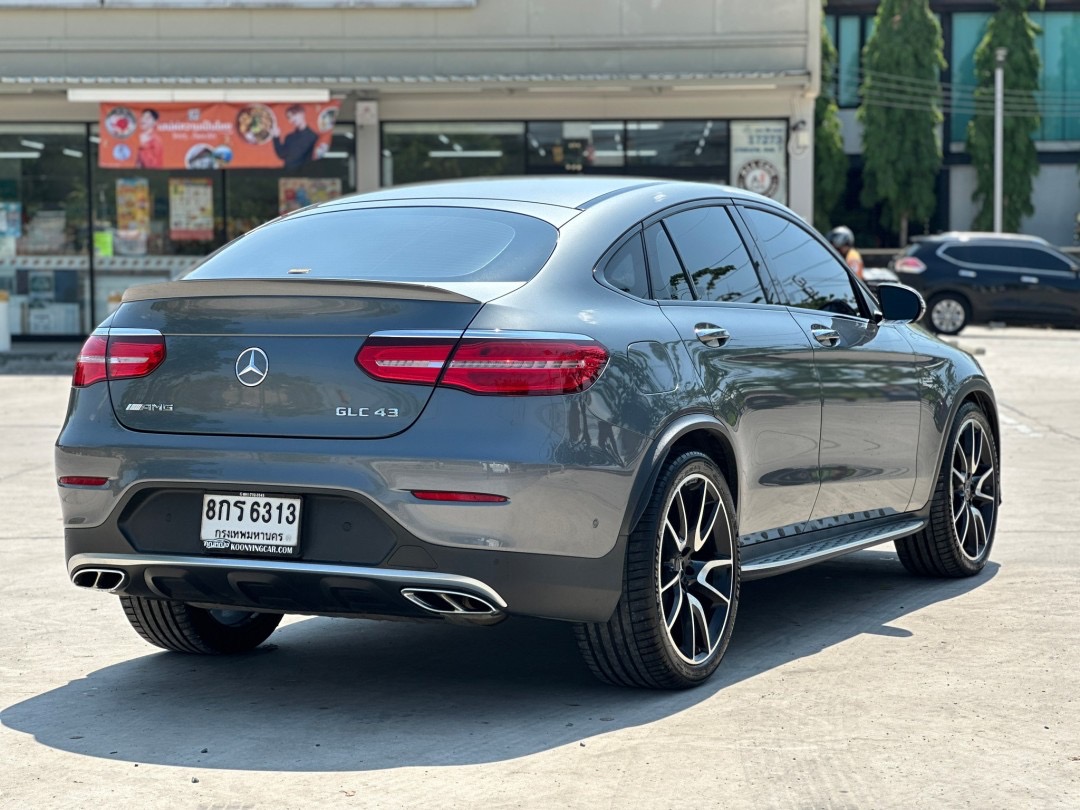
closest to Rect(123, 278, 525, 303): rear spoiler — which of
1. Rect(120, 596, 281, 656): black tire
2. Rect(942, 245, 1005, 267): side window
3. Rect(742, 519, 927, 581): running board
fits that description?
Rect(120, 596, 281, 656): black tire

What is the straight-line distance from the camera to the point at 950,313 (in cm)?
2805

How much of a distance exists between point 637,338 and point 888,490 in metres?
2.01

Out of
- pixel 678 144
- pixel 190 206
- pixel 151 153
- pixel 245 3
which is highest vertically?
pixel 245 3

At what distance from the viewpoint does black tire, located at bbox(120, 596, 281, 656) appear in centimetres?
559

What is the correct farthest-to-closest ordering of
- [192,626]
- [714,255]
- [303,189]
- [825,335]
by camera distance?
A: [303,189]
[825,335]
[714,255]
[192,626]

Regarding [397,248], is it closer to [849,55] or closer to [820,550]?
[820,550]

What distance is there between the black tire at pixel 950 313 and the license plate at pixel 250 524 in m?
24.2

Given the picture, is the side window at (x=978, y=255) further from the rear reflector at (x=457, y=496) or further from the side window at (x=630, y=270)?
the rear reflector at (x=457, y=496)

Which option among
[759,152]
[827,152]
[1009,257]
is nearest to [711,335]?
[759,152]

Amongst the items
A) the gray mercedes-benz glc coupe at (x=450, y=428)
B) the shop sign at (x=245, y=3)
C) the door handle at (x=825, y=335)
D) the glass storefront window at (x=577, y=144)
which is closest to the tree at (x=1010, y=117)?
the glass storefront window at (x=577, y=144)

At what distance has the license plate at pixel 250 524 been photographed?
4.75m

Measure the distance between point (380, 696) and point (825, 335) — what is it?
86.1 inches

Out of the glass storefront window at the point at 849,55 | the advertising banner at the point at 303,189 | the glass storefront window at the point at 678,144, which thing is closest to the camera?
the glass storefront window at the point at 678,144

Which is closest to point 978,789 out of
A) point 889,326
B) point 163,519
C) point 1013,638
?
point 1013,638
